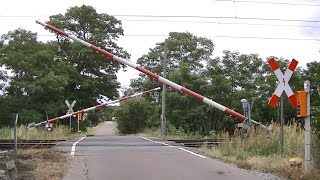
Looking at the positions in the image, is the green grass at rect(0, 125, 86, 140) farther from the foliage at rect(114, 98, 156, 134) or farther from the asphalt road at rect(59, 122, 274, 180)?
the foliage at rect(114, 98, 156, 134)

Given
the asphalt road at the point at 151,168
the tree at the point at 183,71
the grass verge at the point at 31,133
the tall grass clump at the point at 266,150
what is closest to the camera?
the asphalt road at the point at 151,168

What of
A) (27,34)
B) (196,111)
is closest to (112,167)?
(196,111)

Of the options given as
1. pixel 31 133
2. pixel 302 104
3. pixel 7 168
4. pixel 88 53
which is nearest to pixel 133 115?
pixel 88 53

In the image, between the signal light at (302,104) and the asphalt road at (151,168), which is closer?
the signal light at (302,104)

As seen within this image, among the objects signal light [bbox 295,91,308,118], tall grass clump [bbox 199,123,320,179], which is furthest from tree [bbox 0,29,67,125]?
signal light [bbox 295,91,308,118]

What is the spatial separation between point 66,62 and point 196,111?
1996cm

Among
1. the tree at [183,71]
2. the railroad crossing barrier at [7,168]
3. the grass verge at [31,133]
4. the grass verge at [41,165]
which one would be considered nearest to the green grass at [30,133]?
the grass verge at [31,133]

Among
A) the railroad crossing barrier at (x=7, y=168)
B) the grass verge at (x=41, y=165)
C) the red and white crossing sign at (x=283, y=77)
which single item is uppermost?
the red and white crossing sign at (x=283, y=77)

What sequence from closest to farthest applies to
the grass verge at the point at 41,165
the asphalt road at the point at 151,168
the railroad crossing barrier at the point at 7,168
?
the railroad crossing barrier at the point at 7,168 → the grass verge at the point at 41,165 → the asphalt road at the point at 151,168

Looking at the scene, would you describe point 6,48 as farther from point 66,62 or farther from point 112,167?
point 112,167

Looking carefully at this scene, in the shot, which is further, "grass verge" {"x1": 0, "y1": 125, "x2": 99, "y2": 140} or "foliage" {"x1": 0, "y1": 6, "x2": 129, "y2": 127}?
"foliage" {"x1": 0, "y1": 6, "x2": 129, "y2": 127}

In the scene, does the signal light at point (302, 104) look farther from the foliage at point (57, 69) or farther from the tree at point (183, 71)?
the foliage at point (57, 69)

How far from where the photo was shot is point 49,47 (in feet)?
179

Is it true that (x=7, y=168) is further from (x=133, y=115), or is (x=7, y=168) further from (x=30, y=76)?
(x=133, y=115)
